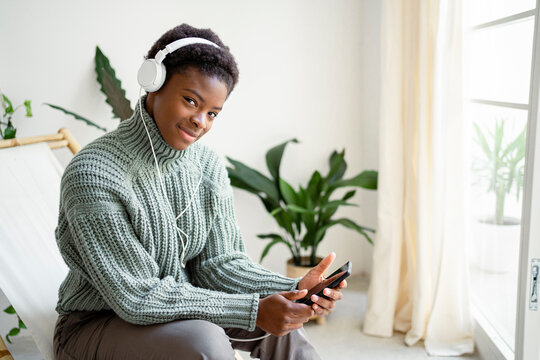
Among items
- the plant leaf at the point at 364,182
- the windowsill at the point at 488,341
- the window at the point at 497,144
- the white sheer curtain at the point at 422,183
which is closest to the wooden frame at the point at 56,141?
the plant leaf at the point at 364,182

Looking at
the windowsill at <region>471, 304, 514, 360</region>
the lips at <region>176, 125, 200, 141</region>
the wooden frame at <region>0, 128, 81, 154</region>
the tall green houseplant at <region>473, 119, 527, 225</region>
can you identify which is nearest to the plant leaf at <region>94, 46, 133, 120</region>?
the wooden frame at <region>0, 128, 81, 154</region>

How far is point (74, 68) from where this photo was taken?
85.6 inches

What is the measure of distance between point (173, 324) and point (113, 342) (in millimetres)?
125

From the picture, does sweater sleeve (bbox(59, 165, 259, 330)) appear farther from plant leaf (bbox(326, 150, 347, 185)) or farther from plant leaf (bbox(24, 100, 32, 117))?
plant leaf (bbox(326, 150, 347, 185))

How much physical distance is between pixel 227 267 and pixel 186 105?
407 mm

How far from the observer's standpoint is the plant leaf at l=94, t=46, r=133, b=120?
204cm

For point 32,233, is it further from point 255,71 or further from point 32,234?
point 255,71

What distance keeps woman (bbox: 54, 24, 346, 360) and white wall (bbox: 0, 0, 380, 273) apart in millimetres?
1050

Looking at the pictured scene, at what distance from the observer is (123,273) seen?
1149 mm

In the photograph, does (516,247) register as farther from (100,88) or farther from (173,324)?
(100,88)

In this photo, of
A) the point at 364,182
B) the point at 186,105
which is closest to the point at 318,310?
the point at 186,105

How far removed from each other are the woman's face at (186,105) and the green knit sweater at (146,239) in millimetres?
35

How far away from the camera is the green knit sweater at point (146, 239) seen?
1.14 m

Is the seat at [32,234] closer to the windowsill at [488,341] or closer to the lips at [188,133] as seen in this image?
the lips at [188,133]
